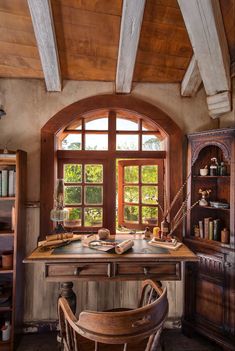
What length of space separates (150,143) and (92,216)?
1.16 meters

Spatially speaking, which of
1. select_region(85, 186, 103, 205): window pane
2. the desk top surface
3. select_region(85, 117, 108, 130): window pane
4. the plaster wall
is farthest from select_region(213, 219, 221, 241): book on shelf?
select_region(85, 117, 108, 130): window pane

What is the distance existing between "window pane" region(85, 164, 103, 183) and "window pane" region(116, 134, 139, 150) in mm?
365

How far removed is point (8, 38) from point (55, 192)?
162cm

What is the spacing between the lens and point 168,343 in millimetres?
2459

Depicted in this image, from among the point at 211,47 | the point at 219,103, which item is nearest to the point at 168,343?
the point at 219,103

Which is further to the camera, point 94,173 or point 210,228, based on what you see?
point 94,173

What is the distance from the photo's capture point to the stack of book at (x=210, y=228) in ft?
8.20

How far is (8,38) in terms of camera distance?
2.29 meters

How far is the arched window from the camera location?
2738 mm

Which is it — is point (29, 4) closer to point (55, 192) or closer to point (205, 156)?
point (55, 192)

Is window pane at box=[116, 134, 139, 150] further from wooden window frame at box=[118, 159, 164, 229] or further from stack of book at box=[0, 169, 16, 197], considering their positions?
stack of book at box=[0, 169, 16, 197]

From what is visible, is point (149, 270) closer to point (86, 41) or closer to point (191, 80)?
point (191, 80)

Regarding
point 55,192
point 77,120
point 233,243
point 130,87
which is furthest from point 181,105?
point 55,192

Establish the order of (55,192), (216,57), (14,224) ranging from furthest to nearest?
(55,192), (14,224), (216,57)
